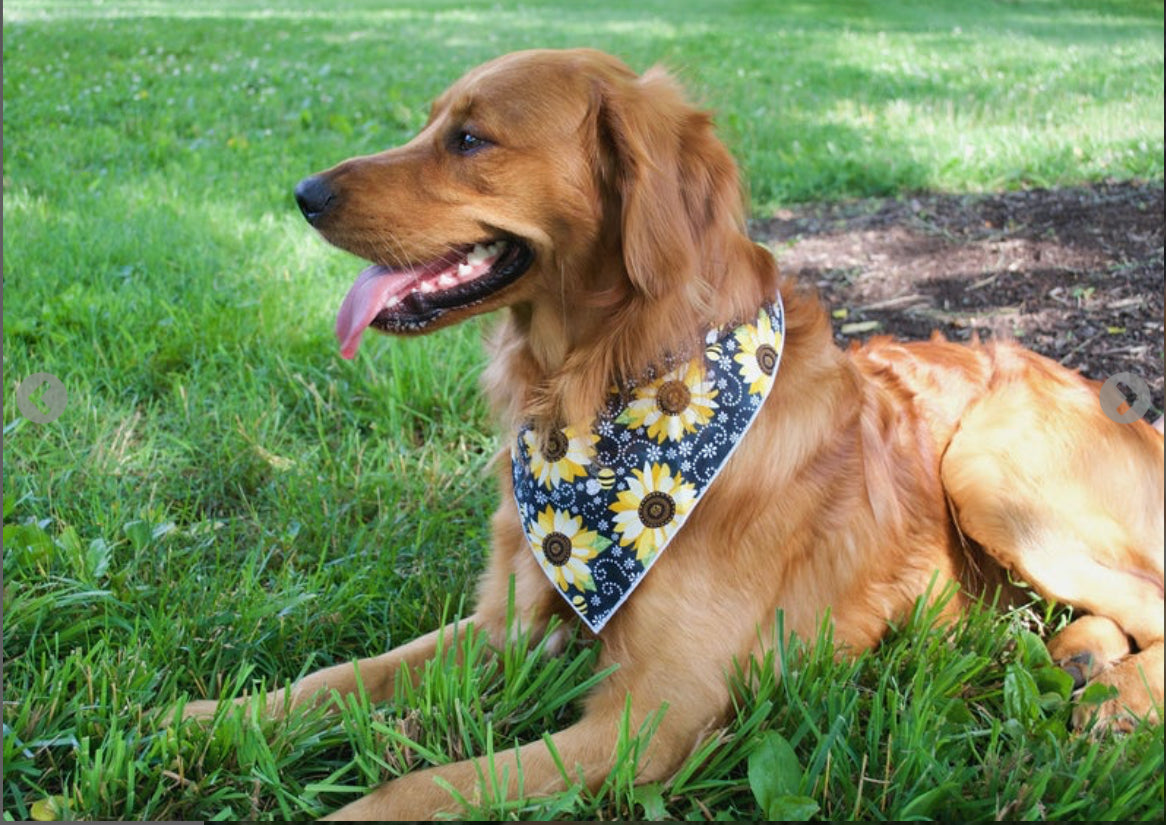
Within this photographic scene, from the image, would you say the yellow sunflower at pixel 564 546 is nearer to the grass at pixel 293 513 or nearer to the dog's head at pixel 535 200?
the grass at pixel 293 513

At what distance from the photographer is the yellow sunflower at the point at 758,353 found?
7.34 feet

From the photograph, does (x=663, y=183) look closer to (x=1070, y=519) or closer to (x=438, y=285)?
(x=438, y=285)

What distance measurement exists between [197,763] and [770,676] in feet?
3.80

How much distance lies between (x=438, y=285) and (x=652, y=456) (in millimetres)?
592

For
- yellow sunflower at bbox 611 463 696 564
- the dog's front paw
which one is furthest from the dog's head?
the dog's front paw

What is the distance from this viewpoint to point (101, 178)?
19.5ft

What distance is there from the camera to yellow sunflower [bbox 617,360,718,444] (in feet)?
7.30

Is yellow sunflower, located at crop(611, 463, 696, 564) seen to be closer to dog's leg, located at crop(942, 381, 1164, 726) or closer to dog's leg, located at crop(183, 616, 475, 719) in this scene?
dog's leg, located at crop(183, 616, 475, 719)

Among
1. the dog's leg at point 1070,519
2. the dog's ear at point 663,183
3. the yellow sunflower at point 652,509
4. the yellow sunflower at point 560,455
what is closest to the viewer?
the dog's ear at point 663,183

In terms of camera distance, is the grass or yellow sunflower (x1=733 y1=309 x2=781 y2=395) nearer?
the grass

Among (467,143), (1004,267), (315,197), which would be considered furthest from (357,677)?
(1004,267)

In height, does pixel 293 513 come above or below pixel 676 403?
below

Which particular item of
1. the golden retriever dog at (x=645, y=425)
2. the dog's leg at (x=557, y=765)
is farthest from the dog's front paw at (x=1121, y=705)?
the dog's leg at (x=557, y=765)

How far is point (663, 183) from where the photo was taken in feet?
6.93
